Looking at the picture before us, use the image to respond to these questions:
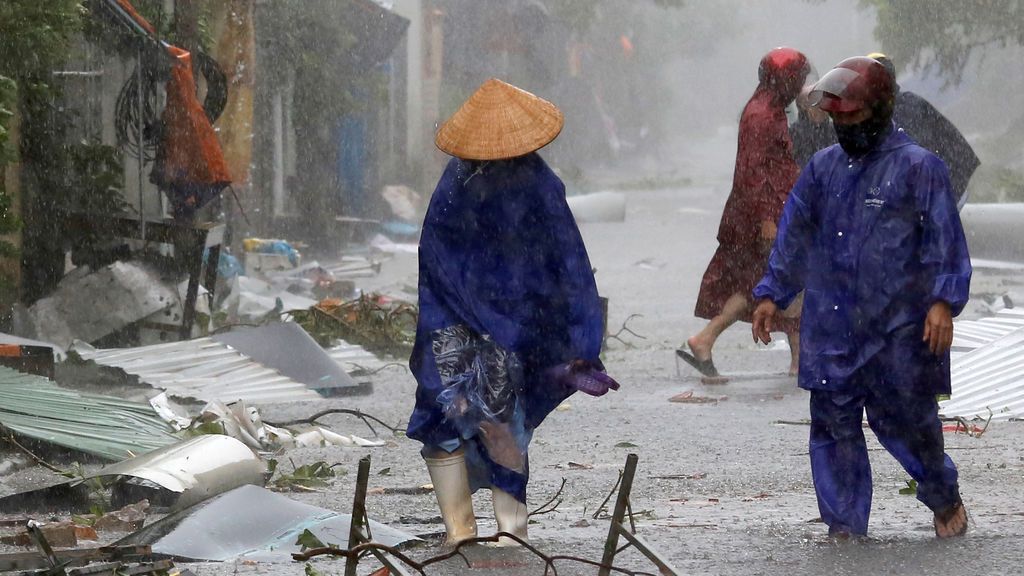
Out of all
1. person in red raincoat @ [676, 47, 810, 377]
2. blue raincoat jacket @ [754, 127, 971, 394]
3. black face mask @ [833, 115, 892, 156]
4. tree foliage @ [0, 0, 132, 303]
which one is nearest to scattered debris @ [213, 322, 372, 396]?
tree foliage @ [0, 0, 132, 303]

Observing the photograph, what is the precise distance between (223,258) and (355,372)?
337 centimetres

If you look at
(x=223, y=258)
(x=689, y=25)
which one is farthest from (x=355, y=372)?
(x=689, y=25)

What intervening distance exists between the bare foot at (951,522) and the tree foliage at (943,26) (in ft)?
67.1

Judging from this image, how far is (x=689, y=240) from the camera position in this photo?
890 inches

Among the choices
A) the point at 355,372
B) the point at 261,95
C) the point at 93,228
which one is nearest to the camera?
the point at 355,372

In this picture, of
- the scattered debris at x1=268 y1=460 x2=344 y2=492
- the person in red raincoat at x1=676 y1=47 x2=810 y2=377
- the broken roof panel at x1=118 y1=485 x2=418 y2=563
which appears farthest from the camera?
the person in red raincoat at x1=676 y1=47 x2=810 y2=377

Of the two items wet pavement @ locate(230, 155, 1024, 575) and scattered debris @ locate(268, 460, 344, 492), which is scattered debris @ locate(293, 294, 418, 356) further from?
scattered debris @ locate(268, 460, 344, 492)

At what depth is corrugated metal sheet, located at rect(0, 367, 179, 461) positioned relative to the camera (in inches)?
242

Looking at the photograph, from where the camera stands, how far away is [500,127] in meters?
4.71

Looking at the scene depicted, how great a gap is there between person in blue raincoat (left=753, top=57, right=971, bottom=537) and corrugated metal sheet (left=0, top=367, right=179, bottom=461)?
9.44 ft

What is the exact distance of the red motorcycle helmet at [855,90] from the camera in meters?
4.70

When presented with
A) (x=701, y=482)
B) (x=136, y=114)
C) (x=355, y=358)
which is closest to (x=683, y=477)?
(x=701, y=482)

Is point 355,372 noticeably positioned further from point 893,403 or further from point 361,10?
point 361,10

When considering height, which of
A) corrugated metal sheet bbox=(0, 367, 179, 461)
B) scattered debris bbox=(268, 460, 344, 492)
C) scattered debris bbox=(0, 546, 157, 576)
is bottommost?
scattered debris bbox=(268, 460, 344, 492)
